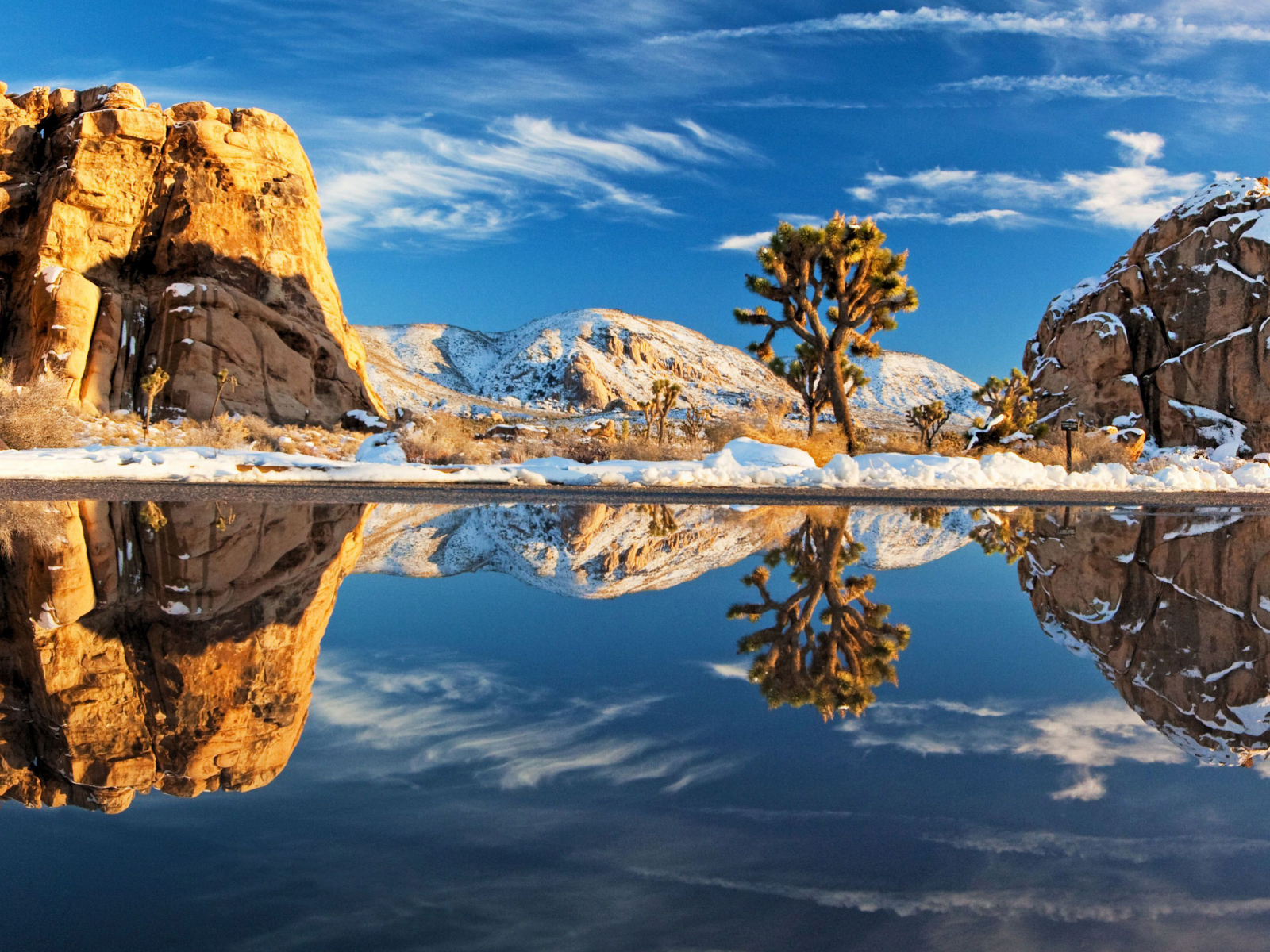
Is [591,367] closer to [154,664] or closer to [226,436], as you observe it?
[226,436]

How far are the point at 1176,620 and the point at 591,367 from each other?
141 metres

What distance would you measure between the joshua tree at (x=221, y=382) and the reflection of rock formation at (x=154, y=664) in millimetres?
29927

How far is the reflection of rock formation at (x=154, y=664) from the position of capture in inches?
109

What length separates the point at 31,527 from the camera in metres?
9.46

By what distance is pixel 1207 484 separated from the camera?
21.1 meters

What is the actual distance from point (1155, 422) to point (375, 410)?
37249 mm

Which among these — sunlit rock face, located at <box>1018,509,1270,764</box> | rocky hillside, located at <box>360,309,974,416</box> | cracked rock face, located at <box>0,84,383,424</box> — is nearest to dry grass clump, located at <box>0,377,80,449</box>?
cracked rock face, located at <box>0,84,383,424</box>

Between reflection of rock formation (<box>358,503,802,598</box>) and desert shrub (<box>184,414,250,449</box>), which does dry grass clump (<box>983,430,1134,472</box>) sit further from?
desert shrub (<box>184,414,250,449</box>)

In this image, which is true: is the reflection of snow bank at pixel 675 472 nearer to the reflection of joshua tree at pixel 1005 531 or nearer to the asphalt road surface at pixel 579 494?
the asphalt road surface at pixel 579 494

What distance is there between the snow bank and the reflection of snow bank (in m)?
0.02

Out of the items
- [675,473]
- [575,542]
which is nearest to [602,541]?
[575,542]

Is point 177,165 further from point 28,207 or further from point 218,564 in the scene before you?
point 218,564

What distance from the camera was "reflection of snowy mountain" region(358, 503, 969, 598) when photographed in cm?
727

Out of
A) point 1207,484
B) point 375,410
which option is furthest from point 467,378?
point 1207,484
